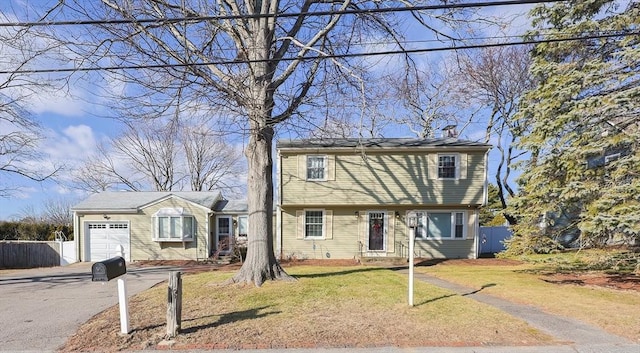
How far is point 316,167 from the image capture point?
1447cm

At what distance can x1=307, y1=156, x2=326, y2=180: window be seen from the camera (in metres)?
14.4

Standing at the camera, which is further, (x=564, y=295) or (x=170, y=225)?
(x=170, y=225)

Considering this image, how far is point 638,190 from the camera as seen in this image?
6930mm

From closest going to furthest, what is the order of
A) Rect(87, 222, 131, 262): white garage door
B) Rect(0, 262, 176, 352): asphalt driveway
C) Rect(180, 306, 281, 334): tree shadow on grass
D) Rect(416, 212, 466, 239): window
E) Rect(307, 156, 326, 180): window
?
Rect(0, 262, 176, 352): asphalt driveway, Rect(180, 306, 281, 334): tree shadow on grass, Rect(307, 156, 326, 180): window, Rect(416, 212, 466, 239): window, Rect(87, 222, 131, 262): white garage door

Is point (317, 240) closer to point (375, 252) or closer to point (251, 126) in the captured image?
point (375, 252)

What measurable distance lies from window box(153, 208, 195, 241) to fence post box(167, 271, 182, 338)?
1210 centimetres

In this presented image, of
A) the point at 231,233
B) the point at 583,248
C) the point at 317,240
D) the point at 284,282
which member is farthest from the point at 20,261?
the point at 583,248

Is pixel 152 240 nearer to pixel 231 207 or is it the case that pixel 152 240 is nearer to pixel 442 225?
pixel 231 207

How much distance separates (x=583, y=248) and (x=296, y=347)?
9.22 metres

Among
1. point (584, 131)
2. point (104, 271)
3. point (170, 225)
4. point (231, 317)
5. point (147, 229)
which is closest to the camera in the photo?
point (104, 271)

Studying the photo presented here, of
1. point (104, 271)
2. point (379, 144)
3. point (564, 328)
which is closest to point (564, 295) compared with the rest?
point (564, 328)

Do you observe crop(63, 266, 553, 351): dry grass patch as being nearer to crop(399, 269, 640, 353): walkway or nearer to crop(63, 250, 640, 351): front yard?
crop(63, 250, 640, 351): front yard

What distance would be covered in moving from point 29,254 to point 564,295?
2326 centimetres

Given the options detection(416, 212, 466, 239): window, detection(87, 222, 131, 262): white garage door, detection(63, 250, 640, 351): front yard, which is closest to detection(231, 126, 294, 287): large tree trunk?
detection(63, 250, 640, 351): front yard
